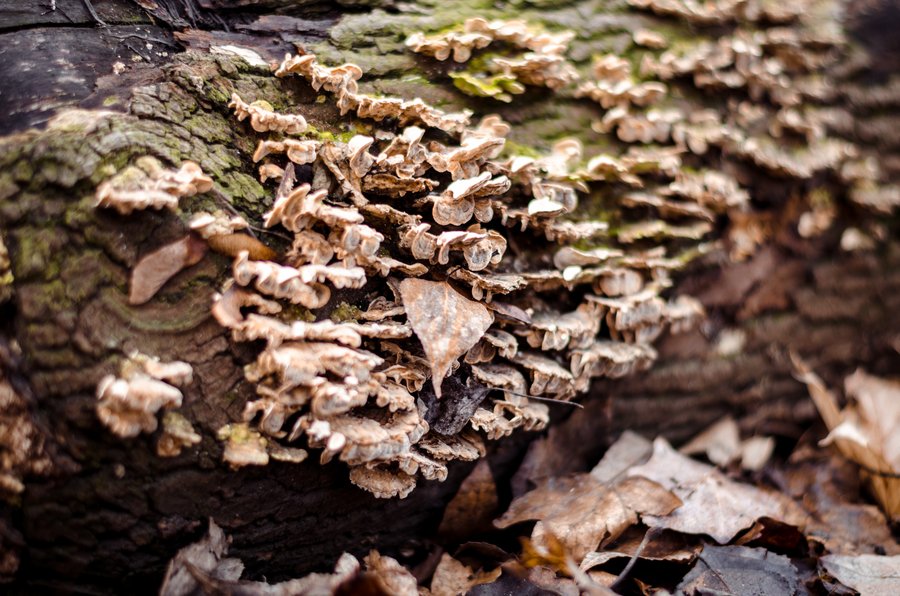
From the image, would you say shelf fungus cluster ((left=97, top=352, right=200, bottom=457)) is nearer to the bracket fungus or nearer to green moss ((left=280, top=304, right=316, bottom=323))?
the bracket fungus

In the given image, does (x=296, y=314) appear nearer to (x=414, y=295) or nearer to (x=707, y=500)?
(x=414, y=295)

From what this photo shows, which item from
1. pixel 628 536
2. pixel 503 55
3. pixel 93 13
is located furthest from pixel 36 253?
pixel 628 536

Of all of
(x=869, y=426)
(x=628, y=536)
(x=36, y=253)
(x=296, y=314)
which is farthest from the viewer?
(x=869, y=426)

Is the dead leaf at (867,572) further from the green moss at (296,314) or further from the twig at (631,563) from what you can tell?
the green moss at (296,314)

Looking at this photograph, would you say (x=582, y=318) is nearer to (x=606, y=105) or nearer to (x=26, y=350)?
(x=606, y=105)

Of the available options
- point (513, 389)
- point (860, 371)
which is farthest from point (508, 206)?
point (860, 371)
